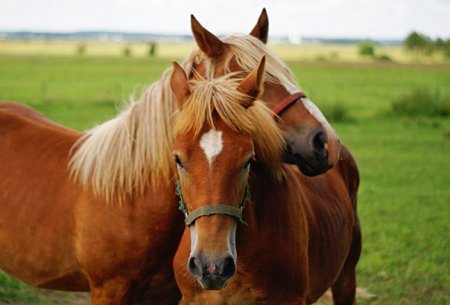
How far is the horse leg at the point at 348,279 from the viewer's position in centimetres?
479

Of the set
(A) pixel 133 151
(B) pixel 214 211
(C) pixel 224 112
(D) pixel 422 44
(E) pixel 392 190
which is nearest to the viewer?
(B) pixel 214 211

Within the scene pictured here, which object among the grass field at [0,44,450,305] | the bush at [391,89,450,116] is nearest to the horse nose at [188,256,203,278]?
the grass field at [0,44,450,305]

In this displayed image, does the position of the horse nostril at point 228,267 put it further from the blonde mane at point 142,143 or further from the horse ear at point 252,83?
the blonde mane at point 142,143

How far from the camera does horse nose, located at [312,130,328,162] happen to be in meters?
3.61

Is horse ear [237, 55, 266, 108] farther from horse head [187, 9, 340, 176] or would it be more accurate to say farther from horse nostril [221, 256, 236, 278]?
horse nostril [221, 256, 236, 278]

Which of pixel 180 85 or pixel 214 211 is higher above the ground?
pixel 180 85

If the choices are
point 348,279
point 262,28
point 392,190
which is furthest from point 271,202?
point 392,190

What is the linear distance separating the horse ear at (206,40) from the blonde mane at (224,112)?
555 mm

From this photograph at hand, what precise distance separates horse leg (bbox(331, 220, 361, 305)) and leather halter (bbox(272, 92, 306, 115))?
55.4 inches

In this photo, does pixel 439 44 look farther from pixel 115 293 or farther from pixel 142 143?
pixel 115 293

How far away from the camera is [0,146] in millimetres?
4398

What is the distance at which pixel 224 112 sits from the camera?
295 centimetres

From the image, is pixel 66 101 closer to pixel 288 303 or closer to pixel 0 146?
pixel 0 146

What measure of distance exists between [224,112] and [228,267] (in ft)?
2.16
